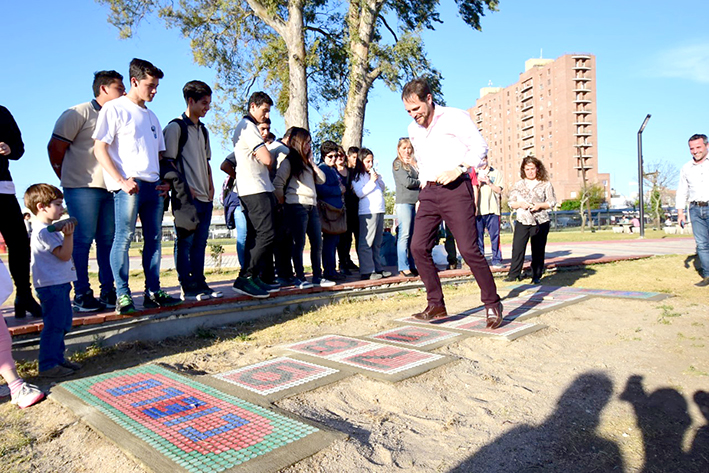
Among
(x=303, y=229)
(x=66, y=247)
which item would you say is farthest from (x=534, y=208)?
(x=66, y=247)

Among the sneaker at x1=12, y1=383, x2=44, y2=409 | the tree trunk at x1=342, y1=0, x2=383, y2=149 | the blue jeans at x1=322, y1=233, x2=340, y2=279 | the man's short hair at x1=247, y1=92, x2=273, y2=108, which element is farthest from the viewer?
the tree trunk at x1=342, y1=0, x2=383, y2=149

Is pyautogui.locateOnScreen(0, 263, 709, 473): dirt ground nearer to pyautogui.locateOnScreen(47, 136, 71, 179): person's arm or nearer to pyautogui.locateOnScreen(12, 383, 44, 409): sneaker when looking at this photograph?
pyautogui.locateOnScreen(12, 383, 44, 409): sneaker

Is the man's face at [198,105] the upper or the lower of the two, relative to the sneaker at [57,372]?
upper

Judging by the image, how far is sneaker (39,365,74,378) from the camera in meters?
3.52

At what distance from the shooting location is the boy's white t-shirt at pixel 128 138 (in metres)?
4.25

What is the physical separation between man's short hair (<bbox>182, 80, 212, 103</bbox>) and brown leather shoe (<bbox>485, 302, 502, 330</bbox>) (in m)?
3.37

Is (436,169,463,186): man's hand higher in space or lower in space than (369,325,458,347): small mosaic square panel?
higher

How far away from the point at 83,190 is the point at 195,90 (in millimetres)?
1411

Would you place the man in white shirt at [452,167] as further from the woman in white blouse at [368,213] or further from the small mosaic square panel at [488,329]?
the woman in white blouse at [368,213]

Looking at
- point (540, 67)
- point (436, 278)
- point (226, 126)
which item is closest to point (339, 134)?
point (226, 126)

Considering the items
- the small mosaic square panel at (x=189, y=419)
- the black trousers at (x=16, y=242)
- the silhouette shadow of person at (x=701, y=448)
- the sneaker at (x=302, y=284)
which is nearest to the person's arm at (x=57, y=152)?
the black trousers at (x=16, y=242)

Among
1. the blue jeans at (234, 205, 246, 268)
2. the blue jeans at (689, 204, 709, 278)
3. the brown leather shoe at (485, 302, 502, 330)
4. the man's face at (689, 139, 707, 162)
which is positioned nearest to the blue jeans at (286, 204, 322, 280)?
the blue jeans at (234, 205, 246, 268)

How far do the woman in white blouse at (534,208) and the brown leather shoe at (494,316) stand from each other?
11.2 feet

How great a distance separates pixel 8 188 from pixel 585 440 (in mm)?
4601
